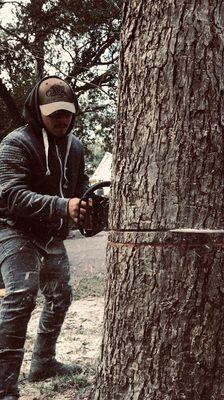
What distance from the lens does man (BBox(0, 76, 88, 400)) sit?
10.2ft

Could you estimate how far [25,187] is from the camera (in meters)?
3.22

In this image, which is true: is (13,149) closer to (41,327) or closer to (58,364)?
(41,327)

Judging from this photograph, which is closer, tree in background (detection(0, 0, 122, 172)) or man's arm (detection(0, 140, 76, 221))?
man's arm (detection(0, 140, 76, 221))

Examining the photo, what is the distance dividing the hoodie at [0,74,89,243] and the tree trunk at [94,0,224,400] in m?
1.01

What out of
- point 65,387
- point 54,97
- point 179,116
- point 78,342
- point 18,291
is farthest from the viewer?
point 78,342

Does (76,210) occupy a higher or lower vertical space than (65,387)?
higher

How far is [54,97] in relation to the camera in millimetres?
3367

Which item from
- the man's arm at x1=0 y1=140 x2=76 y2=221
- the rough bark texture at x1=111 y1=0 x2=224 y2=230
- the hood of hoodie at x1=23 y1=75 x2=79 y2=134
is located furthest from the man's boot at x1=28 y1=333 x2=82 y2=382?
the rough bark texture at x1=111 y1=0 x2=224 y2=230

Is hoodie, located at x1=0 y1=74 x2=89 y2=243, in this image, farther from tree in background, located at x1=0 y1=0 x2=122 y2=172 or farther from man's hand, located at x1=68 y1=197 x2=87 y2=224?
tree in background, located at x1=0 y1=0 x2=122 y2=172

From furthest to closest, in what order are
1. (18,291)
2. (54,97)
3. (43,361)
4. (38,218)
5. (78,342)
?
(78,342)
(43,361)
(54,97)
(38,218)
(18,291)

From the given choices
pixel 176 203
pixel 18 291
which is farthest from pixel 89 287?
pixel 176 203

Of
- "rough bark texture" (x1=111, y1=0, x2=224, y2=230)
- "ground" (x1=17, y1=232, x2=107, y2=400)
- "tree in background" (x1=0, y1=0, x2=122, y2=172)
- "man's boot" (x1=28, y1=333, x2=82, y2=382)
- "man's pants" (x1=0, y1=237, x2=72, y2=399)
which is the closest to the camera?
"rough bark texture" (x1=111, y1=0, x2=224, y2=230)

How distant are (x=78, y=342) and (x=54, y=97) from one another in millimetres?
2207

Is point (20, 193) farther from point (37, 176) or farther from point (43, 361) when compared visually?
point (43, 361)
